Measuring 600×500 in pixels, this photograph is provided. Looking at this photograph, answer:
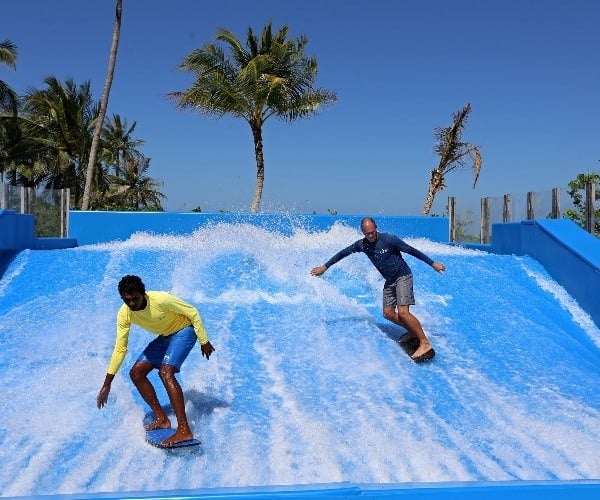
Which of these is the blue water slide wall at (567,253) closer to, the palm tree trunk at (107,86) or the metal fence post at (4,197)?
the metal fence post at (4,197)

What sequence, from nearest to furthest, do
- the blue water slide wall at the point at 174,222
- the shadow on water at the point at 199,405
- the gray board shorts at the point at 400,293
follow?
the shadow on water at the point at 199,405
the gray board shorts at the point at 400,293
the blue water slide wall at the point at 174,222

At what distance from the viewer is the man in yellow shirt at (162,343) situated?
4.26 meters

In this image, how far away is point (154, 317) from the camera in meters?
4.30

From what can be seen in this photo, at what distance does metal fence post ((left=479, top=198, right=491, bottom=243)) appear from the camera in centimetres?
1401

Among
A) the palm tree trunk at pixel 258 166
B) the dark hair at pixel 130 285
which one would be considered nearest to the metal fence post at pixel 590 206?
the dark hair at pixel 130 285

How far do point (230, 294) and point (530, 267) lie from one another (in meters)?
4.73

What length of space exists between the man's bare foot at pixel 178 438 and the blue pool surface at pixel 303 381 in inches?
4.0

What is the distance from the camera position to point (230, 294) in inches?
325

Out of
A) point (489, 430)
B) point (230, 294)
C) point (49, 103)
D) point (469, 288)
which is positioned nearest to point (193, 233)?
point (230, 294)

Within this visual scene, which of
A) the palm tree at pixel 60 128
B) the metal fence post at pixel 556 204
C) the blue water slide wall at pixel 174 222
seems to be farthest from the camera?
the palm tree at pixel 60 128

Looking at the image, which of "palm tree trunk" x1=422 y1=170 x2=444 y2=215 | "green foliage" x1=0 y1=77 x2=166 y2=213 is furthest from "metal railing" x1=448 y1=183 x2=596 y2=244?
"green foliage" x1=0 y1=77 x2=166 y2=213

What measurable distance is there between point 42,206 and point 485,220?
10.0 m

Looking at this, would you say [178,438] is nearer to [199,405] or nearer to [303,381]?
[199,405]

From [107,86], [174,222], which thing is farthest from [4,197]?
[107,86]
